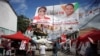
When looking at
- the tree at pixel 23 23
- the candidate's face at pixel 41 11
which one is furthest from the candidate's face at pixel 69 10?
the tree at pixel 23 23

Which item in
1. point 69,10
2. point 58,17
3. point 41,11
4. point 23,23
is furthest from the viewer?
point 41,11

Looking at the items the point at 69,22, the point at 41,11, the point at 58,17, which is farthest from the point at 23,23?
the point at 69,22

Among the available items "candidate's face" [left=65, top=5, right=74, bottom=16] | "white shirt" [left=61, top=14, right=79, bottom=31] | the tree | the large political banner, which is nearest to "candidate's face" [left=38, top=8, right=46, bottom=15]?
the large political banner

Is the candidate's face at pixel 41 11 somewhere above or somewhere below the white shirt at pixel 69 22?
above

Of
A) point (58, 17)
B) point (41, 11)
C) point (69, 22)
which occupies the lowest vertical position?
point (69, 22)

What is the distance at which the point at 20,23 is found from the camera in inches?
3241

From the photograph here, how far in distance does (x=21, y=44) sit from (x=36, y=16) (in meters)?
58.1

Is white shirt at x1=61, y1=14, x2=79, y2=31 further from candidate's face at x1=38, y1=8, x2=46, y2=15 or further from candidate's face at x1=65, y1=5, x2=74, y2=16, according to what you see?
candidate's face at x1=38, y1=8, x2=46, y2=15

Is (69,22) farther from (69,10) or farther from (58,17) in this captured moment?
(69,10)

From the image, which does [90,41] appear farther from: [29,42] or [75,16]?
[75,16]

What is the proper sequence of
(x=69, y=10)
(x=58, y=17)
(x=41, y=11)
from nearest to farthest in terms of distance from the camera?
(x=58, y=17), (x=69, y=10), (x=41, y=11)

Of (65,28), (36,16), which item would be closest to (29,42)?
(65,28)

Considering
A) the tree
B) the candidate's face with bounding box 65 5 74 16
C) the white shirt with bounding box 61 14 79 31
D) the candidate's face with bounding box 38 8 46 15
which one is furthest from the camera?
the candidate's face with bounding box 38 8 46 15

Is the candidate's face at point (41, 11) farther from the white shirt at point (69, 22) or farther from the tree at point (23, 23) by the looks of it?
the white shirt at point (69, 22)
